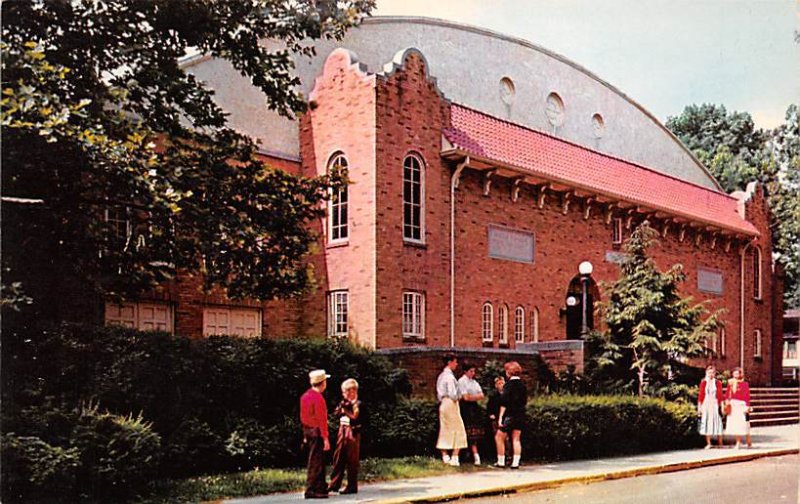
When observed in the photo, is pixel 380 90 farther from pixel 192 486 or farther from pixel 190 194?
pixel 192 486

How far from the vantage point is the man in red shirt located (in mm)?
13094

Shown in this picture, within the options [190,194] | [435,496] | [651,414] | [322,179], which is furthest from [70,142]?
[651,414]

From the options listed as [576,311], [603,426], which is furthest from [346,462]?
[576,311]

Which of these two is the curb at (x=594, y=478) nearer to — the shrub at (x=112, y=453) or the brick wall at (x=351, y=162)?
the shrub at (x=112, y=453)

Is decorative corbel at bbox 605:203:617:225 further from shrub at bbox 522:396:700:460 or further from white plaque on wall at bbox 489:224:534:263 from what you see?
shrub at bbox 522:396:700:460

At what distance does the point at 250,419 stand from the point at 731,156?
61.6 feet

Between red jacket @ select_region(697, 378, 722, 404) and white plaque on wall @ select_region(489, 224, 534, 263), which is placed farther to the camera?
white plaque on wall @ select_region(489, 224, 534, 263)

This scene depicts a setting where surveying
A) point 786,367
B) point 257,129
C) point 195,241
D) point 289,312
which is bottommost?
point 786,367

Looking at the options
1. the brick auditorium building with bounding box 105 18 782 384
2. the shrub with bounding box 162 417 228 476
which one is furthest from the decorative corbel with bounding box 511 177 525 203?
the shrub with bounding box 162 417 228 476

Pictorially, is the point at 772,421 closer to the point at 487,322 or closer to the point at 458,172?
the point at 487,322

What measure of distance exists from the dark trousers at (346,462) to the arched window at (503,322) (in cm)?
1241

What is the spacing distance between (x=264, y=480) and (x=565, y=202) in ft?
54.4

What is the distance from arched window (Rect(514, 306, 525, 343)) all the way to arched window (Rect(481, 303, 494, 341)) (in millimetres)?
1128

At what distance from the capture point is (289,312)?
22578 mm
